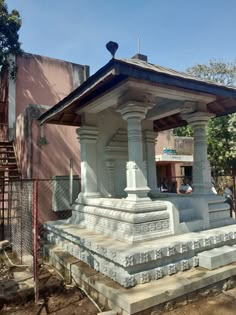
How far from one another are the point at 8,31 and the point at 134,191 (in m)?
8.65

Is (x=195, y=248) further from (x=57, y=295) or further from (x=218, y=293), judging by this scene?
(x=57, y=295)

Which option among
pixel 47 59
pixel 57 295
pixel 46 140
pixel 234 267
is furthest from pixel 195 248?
pixel 47 59

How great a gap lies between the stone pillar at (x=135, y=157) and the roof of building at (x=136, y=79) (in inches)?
18.1

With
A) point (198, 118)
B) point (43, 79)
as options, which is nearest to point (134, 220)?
point (198, 118)

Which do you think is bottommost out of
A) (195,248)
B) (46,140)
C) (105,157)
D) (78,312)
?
(78,312)

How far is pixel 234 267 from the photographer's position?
4184 millimetres

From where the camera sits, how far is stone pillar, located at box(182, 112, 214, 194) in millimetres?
5367

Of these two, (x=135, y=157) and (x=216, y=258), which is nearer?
(x=216, y=258)

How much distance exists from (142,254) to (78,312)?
1177 millimetres

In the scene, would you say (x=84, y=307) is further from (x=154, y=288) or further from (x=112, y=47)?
(x=112, y=47)

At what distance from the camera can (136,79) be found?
163 inches

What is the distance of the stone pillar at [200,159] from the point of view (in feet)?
17.6

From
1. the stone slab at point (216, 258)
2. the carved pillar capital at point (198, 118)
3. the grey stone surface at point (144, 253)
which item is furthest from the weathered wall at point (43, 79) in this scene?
the stone slab at point (216, 258)

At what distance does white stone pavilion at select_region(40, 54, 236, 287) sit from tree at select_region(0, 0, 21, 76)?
212 inches
